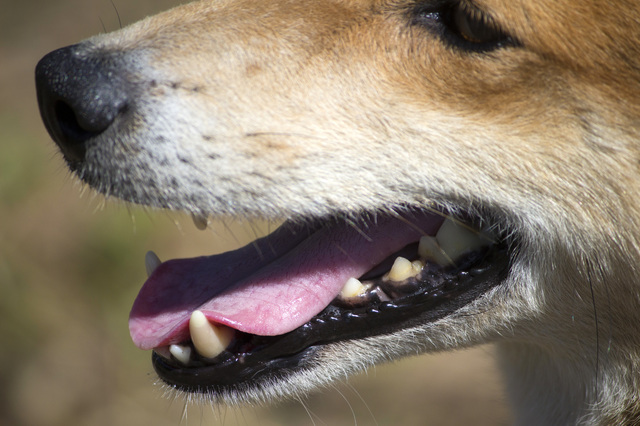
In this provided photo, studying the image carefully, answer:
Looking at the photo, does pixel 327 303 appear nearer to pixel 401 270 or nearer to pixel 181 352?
pixel 401 270

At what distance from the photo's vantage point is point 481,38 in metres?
2.06

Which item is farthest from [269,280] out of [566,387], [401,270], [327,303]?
[566,387]

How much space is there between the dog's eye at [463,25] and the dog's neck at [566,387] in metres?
1.11

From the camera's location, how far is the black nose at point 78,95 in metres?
2.11

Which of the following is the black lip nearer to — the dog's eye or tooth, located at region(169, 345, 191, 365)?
tooth, located at region(169, 345, 191, 365)

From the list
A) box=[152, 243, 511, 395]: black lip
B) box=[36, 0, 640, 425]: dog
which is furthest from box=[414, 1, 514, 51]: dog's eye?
box=[152, 243, 511, 395]: black lip

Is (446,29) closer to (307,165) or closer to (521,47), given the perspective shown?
(521,47)

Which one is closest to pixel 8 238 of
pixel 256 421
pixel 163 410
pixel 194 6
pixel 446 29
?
pixel 163 410

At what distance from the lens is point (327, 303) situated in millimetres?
2352

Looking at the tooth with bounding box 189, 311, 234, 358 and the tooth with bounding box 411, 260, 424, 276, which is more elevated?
the tooth with bounding box 189, 311, 234, 358

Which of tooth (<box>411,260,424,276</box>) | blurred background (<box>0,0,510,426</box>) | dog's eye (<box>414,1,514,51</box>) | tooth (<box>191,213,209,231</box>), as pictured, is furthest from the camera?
blurred background (<box>0,0,510,426</box>)

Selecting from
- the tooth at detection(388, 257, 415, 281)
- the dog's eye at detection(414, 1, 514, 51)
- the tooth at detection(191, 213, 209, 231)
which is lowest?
the tooth at detection(388, 257, 415, 281)

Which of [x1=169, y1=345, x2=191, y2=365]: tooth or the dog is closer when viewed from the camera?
the dog

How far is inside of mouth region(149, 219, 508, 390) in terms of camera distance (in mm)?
2289
